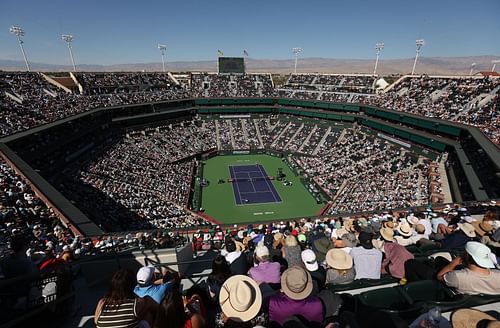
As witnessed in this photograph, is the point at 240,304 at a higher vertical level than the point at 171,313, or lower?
lower

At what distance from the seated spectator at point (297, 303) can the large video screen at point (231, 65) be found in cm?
6678

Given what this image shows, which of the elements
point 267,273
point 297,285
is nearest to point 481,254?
point 297,285

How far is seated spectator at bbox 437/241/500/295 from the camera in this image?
4.15 m

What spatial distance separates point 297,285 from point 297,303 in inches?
11.3

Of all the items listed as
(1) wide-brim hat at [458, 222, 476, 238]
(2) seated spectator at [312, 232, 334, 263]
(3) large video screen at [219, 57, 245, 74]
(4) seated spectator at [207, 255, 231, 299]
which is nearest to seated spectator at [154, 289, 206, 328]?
(4) seated spectator at [207, 255, 231, 299]

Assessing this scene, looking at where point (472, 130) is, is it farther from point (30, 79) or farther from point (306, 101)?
point (30, 79)

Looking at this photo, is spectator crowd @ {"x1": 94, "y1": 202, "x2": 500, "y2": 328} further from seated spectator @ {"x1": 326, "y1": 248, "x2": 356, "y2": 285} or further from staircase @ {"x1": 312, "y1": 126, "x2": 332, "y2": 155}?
staircase @ {"x1": 312, "y1": 126, "x2": 332, "y2": 155}

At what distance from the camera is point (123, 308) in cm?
364

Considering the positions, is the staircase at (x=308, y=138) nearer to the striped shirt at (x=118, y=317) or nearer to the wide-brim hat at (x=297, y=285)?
the wide-brim hat at (x=297, y=285)

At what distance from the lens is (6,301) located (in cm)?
425

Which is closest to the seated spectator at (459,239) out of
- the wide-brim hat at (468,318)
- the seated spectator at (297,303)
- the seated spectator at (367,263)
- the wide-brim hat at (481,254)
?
the seated spectator at (367,263)

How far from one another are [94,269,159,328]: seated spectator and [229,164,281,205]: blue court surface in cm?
2774

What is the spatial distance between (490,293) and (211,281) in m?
4.92

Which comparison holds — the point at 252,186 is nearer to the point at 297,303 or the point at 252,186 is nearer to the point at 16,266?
the point at 16,266
